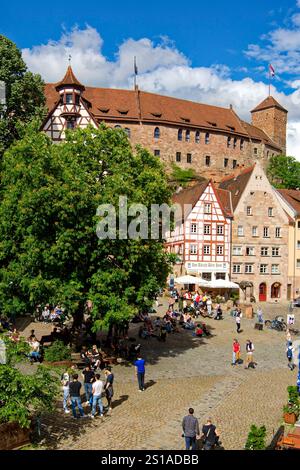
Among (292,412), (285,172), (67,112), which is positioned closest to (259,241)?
(67,112)

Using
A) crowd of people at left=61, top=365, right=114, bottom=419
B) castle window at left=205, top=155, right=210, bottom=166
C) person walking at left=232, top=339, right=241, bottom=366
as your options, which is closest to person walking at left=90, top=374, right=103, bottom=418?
crowd of people at left=61, top=365, right=114, bottom=419

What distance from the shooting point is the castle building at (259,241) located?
2032 inches

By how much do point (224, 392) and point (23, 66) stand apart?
111ft

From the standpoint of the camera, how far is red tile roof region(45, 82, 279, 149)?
259ft

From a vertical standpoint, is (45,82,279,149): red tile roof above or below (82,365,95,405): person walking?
above

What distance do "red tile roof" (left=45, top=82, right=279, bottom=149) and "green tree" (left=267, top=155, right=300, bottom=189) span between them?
10.4m

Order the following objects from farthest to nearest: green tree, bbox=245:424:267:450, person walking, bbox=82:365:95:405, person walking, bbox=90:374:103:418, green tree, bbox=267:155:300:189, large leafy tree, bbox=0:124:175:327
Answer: green tree, bbox=267:155:300:189, large leafy tree, bbox=0:124:175:327, person walking, bbox=82:365:95:405, person walking, bbox=90:374:103:418, green tree, bbox=245:424:267:450

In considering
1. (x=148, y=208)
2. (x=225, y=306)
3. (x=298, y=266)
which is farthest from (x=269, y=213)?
(x=148, y=208)

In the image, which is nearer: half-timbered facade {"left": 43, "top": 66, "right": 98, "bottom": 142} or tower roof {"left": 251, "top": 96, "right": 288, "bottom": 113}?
half-timbered facade {"left": 43, "top": 66, "right": 98, "bottom": 142}

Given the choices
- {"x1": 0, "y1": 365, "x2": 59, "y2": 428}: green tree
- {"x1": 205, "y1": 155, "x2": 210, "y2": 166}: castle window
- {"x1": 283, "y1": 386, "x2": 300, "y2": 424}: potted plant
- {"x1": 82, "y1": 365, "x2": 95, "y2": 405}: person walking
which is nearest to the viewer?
{"x1": 0, "y1": 365, "x2": 59, "y2": 428}: green tree

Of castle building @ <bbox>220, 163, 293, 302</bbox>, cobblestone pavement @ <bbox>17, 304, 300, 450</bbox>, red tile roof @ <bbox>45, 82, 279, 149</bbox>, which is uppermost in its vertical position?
red tile roof @ <bbox>45, 82, 279, 149</bbox>

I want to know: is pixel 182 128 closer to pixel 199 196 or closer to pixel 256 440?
pixel 199 196

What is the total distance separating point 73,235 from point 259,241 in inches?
1335

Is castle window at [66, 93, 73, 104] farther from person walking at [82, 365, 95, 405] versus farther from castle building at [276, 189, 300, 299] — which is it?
person walking at [82, 365, 95, 405]
